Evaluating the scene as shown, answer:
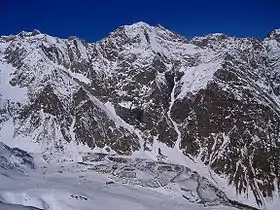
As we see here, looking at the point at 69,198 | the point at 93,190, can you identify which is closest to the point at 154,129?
the point at 93,190

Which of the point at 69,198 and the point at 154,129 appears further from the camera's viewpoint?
the point at 154,129

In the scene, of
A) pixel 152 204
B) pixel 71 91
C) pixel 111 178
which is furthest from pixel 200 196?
pixel 71 91

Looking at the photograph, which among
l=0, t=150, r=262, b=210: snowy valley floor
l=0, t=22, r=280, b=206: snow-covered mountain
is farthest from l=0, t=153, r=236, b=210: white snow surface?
l=0, t=22, r=280, b=206: snow-covered mountain

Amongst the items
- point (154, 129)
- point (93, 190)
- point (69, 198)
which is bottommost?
point (69, 198)

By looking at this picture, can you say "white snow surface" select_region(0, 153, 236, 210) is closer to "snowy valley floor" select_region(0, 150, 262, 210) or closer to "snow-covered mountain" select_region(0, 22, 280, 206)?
"snowy valley floor" select_region(0, 150, 262, 210)

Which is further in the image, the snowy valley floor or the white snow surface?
the snowy valley floor

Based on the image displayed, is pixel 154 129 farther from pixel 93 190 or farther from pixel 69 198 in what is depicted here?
pixel 69 198

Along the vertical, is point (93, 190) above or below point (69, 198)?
above

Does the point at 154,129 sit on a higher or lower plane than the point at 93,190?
higher

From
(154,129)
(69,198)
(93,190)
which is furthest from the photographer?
(154,129)

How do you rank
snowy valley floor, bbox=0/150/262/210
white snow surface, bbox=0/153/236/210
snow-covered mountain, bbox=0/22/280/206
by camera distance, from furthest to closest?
1. snow-covered mountain, bbox=0/22/280/206
2. snowy valley floor, bbox=0/150/262/210
3. white snow surface, bbox=0/153/236/210

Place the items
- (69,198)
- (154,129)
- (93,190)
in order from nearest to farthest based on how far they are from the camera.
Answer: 1. (69,198)
2. (93,190)
3. (154,129)

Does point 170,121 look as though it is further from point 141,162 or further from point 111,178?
point 111,178
